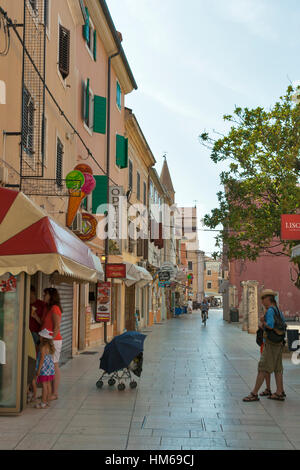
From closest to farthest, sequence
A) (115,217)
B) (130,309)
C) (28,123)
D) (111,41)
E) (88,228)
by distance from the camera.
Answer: (28,123)
(88,228)
(115,217)
(111,41)
(130,309)

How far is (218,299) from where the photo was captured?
344ft

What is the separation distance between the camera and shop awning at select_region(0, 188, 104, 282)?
24.6 ft

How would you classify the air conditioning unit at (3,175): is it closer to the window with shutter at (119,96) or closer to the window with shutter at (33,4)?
the window with shutter at (33,4)

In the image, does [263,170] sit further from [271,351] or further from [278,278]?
[278,278]

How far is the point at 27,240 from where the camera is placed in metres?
7.64

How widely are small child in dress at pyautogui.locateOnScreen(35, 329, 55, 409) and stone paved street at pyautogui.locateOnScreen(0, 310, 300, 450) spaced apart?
1.00 feet

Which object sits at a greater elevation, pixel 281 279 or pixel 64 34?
pixel 64 34

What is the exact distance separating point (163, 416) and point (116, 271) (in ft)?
38.3

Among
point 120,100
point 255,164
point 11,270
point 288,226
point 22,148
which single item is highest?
A: point 120,100

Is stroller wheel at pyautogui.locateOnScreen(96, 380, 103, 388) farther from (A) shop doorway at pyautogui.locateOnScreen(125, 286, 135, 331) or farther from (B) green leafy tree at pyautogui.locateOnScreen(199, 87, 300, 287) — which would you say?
(A) shop doorway at pyautogui.locateOnScreen(125, 286, 135, 331)

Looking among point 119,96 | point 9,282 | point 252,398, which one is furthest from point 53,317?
point 119,96

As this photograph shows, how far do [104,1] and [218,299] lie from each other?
89.8 meters
